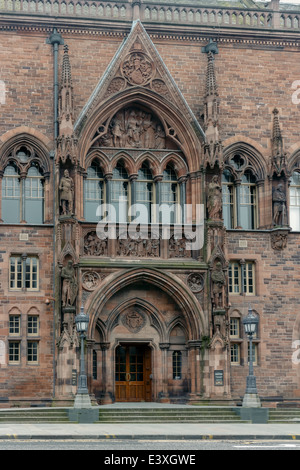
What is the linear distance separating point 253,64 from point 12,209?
1156 cm

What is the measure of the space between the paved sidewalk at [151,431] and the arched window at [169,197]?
10.3 m

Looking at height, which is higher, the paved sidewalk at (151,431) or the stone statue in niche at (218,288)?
the stone statue in niche at (218,288)

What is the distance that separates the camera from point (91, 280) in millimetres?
37312

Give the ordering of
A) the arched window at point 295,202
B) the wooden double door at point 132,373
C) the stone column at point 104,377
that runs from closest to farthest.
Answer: the stone column at point 104,377
the wooden double door at point 132,373
the arched window at point 295,202

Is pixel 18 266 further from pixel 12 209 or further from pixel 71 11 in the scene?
pixel 71 11

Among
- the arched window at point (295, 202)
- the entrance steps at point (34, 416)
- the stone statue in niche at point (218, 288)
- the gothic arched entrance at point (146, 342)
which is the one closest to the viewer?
the entrance steps at point (34, 416)

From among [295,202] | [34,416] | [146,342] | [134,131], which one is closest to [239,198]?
Result: [295,202]

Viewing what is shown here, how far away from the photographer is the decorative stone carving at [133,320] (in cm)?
3844

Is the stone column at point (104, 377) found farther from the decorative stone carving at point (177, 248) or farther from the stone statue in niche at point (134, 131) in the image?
the stone statue in niche at point (134, 131)

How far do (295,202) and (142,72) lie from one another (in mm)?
8212

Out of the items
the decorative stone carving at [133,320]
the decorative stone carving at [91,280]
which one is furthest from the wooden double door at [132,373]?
the decorative stone carving at [91,280]

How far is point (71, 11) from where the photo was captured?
3969 centimetres

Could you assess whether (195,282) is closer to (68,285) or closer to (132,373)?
(132,373)

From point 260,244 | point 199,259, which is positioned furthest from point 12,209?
point 260,244
